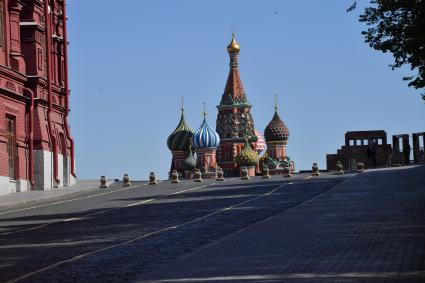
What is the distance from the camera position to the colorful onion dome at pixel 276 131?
141 meters

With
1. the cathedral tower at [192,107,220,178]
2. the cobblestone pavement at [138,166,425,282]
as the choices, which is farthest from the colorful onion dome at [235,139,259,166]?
the cobblestone pavement at [138,166,425,282]

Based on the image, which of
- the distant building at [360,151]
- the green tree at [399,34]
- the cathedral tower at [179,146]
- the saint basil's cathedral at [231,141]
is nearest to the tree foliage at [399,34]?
the green tree at [399,34]

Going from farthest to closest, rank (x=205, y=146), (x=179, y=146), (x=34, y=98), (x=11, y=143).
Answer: (x=179, y=146) < (x=205, y=146) < (x=34, y=98) < (x=11, y=143)

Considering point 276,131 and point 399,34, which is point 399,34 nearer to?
point 399,34

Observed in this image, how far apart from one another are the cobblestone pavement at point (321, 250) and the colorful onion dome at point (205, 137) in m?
103

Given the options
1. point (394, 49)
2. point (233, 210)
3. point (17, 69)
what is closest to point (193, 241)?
point (233, 210)

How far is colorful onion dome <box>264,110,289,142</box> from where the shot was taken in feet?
463

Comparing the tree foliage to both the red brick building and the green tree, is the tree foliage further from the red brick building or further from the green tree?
the red brick building

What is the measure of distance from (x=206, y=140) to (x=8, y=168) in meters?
84.2

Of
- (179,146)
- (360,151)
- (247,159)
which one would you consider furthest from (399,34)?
(179,146)

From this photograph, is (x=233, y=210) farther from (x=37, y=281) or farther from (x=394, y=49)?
(x=37, y=281)

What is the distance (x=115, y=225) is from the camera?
2770 centimetres

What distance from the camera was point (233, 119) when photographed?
145125mm

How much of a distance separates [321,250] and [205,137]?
116 metres
